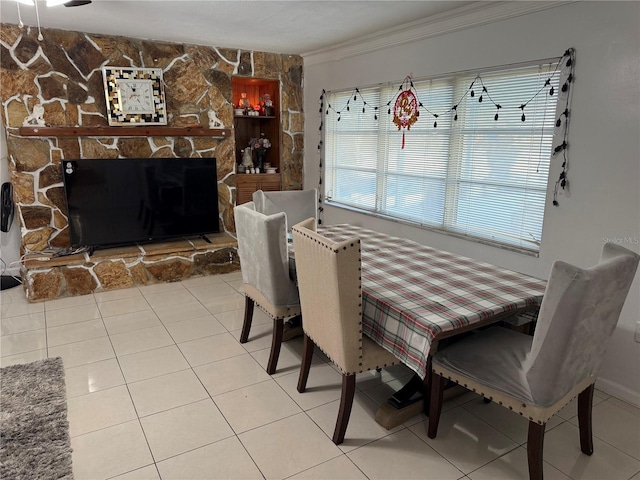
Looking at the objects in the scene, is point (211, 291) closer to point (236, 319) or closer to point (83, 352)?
point (236, 319)

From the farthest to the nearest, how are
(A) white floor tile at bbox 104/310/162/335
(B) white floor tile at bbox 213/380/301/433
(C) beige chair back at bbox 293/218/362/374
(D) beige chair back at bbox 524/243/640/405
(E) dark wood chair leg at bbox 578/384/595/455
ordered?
(A) white floor tile at bbox 104/310/162/335 < (B) white floor tile at bbox 213/380/301/433 < (E) dark wood chair leg at bbox 578/384/595/455 < (C) beige chair back at bbox 293/218/362/374 < (D) beige chair back at bbox 524/243/640/405

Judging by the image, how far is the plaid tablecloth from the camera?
179 cm

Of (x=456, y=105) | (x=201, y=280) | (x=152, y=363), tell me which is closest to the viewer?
(x=152, y=363)

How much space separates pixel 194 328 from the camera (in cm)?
329

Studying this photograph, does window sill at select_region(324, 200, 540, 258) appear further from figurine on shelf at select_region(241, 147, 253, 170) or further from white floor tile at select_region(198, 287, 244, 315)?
white floor tile at select_region(198, 287, 244, 315)

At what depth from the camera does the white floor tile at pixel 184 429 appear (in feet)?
6.68

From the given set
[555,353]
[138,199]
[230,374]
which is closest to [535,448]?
[555,353]

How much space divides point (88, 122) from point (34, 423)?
9.29 feet

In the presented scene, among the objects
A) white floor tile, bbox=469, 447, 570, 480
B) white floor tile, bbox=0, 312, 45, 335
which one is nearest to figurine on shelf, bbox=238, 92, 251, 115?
white floor tile, bbox=0, 312, 45, 335

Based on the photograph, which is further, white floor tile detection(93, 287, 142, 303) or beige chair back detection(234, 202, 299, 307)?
white floor tile detection(93, 287, 142, 303)

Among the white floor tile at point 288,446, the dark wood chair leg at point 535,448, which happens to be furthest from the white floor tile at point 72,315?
the dark wood chair leg at point 535,448

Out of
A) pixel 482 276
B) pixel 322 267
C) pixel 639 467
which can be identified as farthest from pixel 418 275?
pixel 639 467

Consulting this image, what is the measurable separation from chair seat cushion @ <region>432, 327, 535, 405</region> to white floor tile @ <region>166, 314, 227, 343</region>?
1825 mm

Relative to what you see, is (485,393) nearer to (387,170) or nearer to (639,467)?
(639,467)
